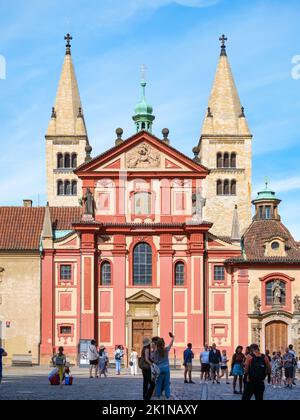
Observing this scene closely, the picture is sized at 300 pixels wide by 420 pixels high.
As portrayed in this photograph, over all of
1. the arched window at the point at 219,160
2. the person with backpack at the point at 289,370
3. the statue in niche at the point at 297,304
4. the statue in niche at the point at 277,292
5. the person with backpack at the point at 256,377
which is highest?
the arched window at the point at 219,160

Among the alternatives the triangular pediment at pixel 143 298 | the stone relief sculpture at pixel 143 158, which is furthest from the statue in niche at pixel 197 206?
the triangular pediment at pixel 143 298

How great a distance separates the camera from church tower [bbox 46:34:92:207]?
90375 mm

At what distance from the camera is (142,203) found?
62.7 meters

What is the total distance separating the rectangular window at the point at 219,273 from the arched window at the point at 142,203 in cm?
561

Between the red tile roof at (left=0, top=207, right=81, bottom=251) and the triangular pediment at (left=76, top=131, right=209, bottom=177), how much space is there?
5656 millimetres

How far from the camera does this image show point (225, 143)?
289 ft

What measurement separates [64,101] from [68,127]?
2407 millimetres

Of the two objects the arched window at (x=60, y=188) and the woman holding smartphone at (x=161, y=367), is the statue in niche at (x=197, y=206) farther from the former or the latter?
the woman holding smartphone at (x=161, y=367)

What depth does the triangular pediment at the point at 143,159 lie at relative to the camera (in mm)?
62156

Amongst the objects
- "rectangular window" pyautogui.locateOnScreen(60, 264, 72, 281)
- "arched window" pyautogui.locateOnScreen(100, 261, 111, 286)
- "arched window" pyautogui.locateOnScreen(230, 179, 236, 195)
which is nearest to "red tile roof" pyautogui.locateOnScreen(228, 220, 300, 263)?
"arched window" pyautogui.locateOnScreen(100, 261, 111, 286)

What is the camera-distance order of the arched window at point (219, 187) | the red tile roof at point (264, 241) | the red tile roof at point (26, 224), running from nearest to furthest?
the red tile roof at point (264, 241) < the red tile roof at point (26, 224) < the arched window at point (219, 187)

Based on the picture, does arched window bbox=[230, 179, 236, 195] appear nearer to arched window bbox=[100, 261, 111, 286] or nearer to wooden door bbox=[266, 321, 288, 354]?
wooden door bbox=[266, 321, 288, 354]
